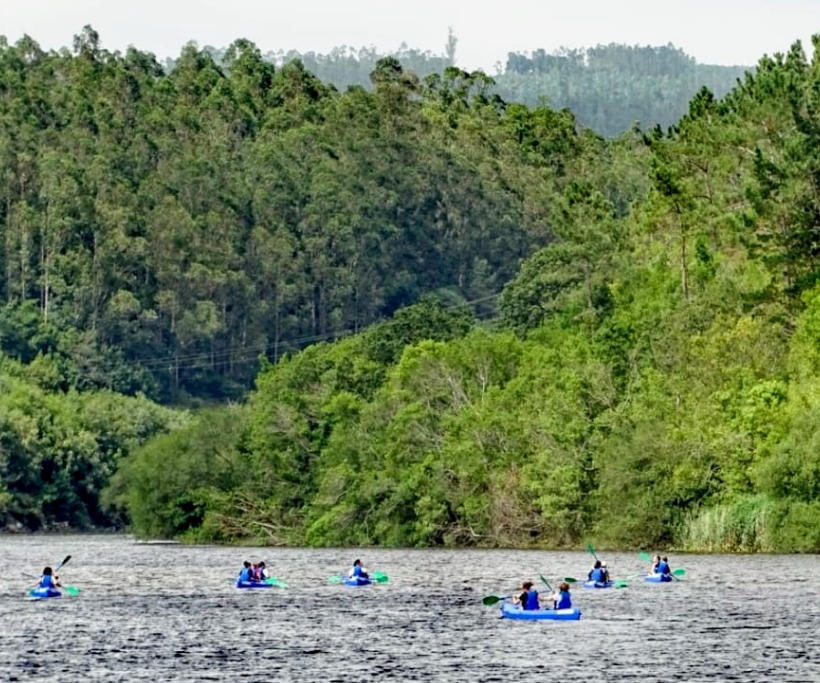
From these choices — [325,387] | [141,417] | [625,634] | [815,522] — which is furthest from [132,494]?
[625,634]

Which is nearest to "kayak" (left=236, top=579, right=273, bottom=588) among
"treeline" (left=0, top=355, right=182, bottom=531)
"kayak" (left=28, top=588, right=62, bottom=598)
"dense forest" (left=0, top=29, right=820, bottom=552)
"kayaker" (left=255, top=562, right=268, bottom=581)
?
"kayaker" (left=255, top=562, right=268, bottom=581)

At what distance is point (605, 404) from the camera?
106m

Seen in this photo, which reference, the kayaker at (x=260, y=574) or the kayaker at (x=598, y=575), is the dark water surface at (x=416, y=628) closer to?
the kayaker at (x=598, y=575)

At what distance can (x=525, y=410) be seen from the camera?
108562mm

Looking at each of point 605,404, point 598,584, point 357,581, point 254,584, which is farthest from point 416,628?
point 605,404

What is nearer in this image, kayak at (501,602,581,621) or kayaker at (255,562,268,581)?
kayak at (501,602,581,621)

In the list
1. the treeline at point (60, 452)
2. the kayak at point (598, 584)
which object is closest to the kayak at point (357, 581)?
the kayak at point (598, 584)

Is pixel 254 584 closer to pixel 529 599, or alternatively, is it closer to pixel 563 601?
pixel 529 599

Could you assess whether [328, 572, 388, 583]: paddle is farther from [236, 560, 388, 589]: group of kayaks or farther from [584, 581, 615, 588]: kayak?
[584, 581, 615, 588]: kayak

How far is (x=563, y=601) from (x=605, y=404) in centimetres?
4561

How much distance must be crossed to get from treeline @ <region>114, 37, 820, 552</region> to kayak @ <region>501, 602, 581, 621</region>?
29892mm

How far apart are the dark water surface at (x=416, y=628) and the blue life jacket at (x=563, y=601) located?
0.61 metres

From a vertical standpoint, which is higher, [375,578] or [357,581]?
[375,578]

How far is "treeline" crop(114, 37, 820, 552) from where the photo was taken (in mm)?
96188
